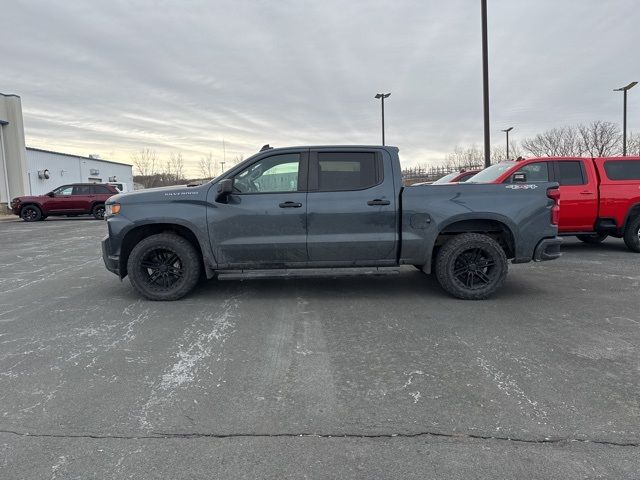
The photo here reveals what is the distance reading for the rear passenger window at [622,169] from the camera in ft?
30.2

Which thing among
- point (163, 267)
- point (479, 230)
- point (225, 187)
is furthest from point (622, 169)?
point (163, 267)

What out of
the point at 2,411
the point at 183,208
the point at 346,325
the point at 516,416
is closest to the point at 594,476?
the point at 516,416

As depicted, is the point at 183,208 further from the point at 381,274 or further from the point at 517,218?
the point at 517,218

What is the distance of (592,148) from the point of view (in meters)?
37.5

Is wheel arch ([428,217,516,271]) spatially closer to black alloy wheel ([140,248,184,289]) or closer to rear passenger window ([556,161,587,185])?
black alloy wheel ([140,248,184,289])

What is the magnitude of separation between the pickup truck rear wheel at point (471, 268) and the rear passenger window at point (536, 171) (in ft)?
13.5

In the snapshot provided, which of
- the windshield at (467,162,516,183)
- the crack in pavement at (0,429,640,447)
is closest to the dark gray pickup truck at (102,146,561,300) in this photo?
the crack in pavement at (0,429,640,447)

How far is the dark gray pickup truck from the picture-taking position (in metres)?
5.79

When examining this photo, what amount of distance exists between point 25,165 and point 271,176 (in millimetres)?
30606

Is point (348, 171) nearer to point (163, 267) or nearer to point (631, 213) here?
point (163, 267)

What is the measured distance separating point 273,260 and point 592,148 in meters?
39.7

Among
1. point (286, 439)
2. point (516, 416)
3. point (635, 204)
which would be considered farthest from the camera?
point (635, 204)

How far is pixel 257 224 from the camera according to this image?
19.0 ft

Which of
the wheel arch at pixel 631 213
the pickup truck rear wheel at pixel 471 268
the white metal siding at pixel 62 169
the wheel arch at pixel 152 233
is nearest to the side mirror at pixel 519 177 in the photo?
the wheel arch at pixel 631 213
